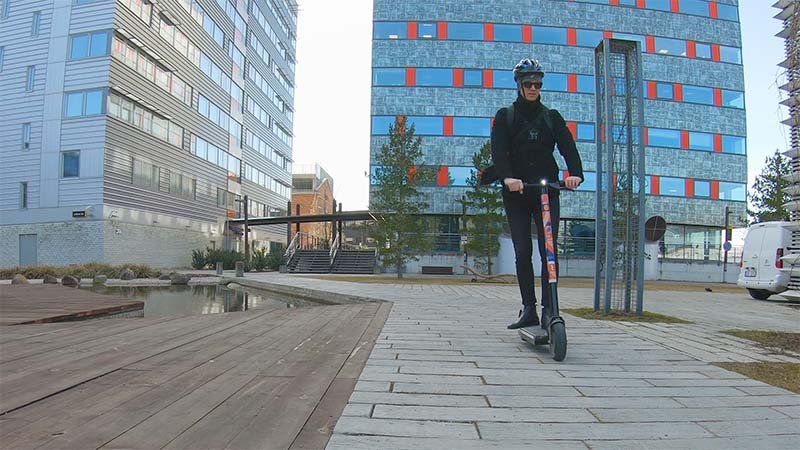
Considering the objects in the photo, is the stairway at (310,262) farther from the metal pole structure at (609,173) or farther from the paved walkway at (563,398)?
the paved walkway at (563,398)

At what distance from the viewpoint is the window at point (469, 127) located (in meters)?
36.1

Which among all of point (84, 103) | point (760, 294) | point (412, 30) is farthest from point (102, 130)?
point (760, 294)

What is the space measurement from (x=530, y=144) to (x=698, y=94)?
1734 inches

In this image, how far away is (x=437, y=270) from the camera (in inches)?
1256

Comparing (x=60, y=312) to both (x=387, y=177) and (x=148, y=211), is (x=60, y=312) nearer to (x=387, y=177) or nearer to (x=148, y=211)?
(x=387, y=177)

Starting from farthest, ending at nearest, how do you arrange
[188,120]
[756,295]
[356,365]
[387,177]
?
[188,120] → [387,177] → [756,295] → [356,365]

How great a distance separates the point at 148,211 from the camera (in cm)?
2831

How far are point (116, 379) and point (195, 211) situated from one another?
113 feet

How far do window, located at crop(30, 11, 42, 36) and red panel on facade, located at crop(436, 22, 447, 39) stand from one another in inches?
1035

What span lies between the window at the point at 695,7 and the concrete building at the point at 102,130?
40.0m

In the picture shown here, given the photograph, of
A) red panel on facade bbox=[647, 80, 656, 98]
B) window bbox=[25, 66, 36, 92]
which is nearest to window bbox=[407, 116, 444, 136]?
red panel on facade bbox=[647, 80, 656, 98]

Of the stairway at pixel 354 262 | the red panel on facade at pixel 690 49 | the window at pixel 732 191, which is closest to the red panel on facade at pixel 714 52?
the red panel on facade at pixel 690 49

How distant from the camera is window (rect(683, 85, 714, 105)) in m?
39.0

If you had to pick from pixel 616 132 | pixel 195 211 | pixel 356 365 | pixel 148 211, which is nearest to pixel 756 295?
pixel 616 132
